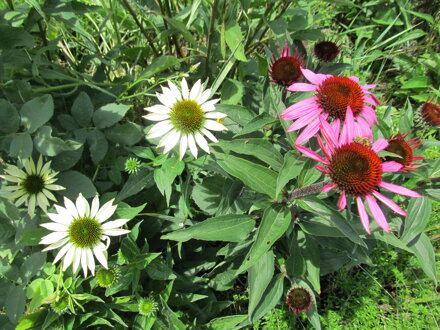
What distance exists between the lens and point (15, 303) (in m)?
1.06

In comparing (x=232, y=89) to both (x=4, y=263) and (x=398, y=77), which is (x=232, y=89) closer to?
(x=4, y=263)

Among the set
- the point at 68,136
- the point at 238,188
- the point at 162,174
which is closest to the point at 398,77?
the point at 238,188

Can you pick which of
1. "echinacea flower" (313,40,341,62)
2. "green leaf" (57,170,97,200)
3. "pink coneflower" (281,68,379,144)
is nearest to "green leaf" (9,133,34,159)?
"green leaf" (57,170,97,200)

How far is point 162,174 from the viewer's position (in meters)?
1.09

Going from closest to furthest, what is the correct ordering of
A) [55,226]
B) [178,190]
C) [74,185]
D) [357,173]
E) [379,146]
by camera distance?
[357,173] → [379,146] → [55,226] → [74,185] → [178,190]

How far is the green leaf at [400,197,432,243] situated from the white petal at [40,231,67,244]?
1083 mm

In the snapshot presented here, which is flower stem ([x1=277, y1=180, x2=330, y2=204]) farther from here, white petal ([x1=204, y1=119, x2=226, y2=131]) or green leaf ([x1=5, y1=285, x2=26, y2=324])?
green leaf ([x1=5, y1=285, x2=26, y2=324])

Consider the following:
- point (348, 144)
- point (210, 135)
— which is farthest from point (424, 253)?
point (210, 135)

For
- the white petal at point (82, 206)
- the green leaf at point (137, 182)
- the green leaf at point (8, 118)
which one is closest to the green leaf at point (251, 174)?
the green leaf at point (137, 182)

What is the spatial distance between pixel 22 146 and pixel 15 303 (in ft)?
1.63

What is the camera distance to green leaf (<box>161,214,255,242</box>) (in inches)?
41.0

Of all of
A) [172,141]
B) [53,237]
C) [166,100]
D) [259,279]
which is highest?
[166,100]

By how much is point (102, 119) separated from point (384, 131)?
102 centimetres

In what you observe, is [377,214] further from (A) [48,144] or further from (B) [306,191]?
(A) [48,144]
